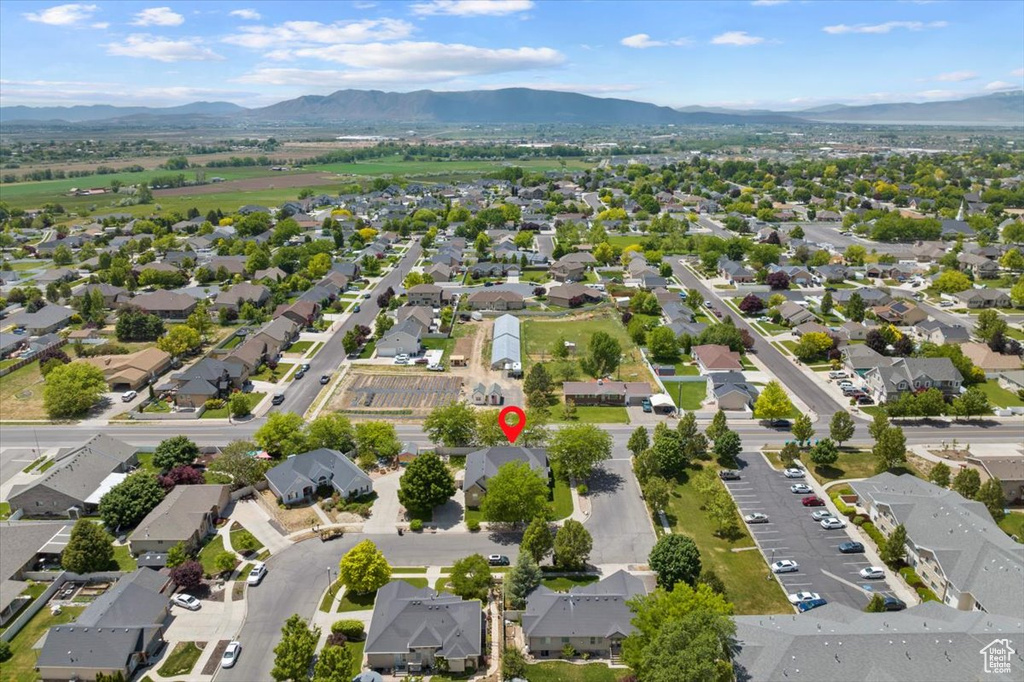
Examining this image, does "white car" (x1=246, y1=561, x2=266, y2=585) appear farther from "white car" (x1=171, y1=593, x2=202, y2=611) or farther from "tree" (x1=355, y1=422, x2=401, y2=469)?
"tree" (x1=355, y1=422, x2=401, y2=469)

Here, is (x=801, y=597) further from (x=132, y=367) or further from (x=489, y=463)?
(x=132, y=367)

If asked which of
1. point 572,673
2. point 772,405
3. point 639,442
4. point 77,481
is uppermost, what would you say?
point 772,405

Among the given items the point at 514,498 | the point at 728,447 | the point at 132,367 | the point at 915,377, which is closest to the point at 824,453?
the point at 728,447

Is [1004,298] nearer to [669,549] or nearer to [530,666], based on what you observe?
[669,549]

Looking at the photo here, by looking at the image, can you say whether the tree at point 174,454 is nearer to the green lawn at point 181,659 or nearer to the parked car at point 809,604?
the green lawn at point 181,659

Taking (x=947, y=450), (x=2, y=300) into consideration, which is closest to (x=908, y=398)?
(x=947, y=450)

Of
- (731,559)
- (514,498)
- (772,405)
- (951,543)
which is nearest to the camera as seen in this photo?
(951,543)

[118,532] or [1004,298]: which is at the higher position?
[1004,298]
